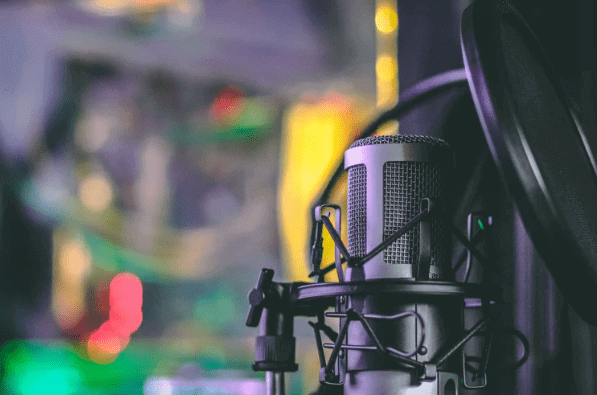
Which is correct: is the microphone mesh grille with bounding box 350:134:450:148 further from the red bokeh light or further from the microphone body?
the red bokeh light

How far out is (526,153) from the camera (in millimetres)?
421

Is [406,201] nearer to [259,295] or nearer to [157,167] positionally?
[259,295]

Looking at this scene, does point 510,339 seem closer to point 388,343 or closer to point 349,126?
point 388,343

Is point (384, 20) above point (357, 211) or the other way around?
above

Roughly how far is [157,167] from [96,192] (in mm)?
228

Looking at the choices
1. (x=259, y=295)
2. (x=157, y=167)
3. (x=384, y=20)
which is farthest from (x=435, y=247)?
(x=157, y=167)

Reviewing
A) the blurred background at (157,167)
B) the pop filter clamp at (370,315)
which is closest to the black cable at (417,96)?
the pop filter clamp at (370,315)

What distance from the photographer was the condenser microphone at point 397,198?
1.62ft

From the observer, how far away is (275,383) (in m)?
0.56

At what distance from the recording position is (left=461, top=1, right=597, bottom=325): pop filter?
42 centimetres

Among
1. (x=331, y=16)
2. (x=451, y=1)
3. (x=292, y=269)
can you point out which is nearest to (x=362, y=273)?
(x=451, y=1)

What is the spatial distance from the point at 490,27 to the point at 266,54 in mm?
1631

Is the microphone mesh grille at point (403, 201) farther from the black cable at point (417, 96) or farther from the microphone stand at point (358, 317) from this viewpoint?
the black cable at point (417, 96)

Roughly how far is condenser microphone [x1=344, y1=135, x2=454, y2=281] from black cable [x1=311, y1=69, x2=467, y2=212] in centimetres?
13
